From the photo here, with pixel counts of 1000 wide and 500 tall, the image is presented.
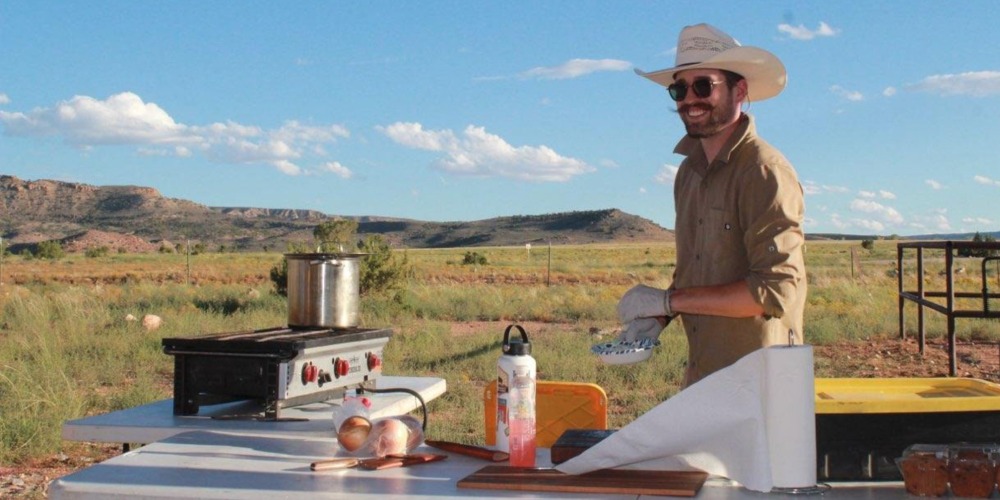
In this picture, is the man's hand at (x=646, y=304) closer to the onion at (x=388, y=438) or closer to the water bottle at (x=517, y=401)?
the water bottle at (x=517, y=401)

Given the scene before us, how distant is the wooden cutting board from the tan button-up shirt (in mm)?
579

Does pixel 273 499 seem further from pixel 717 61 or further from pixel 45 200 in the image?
pixel 45 200

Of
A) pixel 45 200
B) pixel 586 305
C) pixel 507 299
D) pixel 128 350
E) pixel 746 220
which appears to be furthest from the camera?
pixel 45 200

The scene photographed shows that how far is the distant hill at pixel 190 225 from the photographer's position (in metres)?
84.2

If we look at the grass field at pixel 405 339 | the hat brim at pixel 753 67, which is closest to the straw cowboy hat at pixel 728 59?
the hat brim at pixel 753 67

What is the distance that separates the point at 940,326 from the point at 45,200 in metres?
94.0

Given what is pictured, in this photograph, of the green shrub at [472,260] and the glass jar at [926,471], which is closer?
the glass jar at [926,471]

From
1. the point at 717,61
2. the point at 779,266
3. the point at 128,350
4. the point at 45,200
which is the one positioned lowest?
the point at 128,350

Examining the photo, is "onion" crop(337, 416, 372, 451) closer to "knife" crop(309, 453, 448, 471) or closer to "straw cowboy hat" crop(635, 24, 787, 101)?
"knife" crop(309, 453, 448, 471)

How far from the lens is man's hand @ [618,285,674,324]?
290 cm

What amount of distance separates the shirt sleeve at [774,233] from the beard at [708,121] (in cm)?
23

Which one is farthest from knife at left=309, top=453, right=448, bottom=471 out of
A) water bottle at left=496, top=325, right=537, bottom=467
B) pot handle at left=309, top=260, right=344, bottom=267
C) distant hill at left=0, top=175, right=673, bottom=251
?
distant hill at left=0, top=175, right=673, bottom=251

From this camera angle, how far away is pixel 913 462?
7.78 ft

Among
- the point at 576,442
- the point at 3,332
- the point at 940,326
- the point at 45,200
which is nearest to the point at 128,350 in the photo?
the point at 3,332
